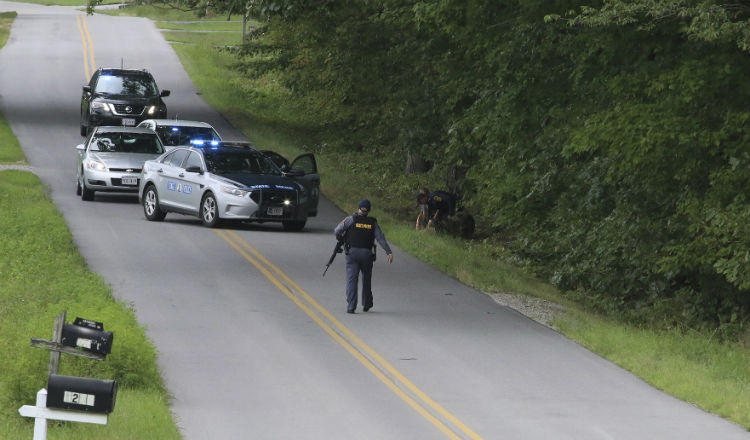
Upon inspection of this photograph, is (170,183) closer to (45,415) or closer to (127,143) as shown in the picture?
(127,143)

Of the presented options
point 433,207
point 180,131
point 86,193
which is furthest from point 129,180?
point 433,207

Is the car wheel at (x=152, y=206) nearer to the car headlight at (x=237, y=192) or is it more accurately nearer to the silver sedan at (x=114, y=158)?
the car headlight at (x=237, y=192)

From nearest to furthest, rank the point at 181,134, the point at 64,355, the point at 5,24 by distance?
the point at 64,355
the point at 181,134
the point at 5,24

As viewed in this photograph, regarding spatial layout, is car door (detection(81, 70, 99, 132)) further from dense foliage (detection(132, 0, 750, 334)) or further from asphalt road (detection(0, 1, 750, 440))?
asphalt road (detection(0, 1, 750, 440))

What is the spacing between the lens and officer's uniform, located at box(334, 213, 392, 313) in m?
18.1

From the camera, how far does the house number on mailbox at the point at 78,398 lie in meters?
9.49

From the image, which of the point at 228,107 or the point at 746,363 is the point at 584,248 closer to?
the point at 746,363

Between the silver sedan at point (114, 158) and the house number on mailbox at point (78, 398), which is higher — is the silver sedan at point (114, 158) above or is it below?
below

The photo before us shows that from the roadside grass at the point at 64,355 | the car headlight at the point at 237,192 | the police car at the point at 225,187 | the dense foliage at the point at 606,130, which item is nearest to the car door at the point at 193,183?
the police car at the point at 225,187

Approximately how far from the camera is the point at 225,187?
2572 centimetres

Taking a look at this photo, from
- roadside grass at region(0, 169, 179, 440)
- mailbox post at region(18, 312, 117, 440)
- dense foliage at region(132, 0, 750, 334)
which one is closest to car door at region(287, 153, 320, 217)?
dense foliage at region(132, 0, 750, 334)

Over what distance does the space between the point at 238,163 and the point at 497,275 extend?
284 inches

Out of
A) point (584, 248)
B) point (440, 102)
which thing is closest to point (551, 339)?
point (584, 248)

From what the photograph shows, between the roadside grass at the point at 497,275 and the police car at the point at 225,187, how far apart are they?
84.6 inches
